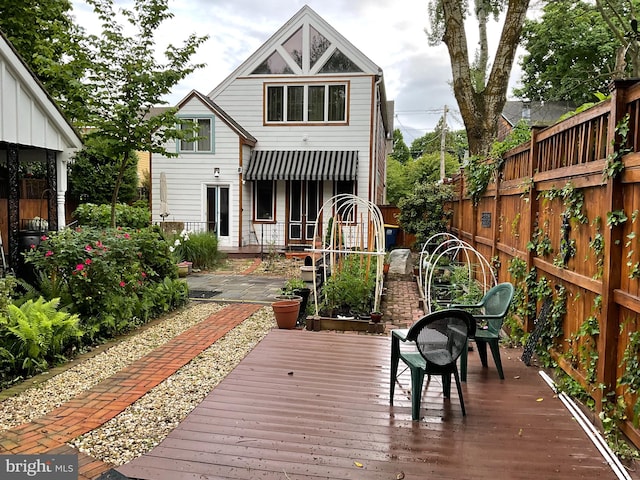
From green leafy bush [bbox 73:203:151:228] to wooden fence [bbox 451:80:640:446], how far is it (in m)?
9.98

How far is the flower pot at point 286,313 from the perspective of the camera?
6523 millimetres

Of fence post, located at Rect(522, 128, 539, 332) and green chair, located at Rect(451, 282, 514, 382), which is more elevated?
fence post, located at Rect(522, 128, 539, 332)

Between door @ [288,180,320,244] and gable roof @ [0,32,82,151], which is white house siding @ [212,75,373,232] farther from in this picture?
gable roof @ [0,32,82,151]

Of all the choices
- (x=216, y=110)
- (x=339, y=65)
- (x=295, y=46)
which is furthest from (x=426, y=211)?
(x=216, y=110)

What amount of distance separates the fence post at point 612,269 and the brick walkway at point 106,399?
3.28 meters

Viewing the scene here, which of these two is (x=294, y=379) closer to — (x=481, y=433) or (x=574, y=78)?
(x=481, y=433)

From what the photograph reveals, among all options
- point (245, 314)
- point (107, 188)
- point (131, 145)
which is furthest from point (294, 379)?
point (107, 188)

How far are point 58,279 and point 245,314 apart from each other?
270 cm

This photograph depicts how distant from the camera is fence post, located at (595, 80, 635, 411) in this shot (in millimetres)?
3092

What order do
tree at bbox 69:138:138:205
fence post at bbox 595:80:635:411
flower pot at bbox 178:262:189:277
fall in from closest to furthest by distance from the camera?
1. fence post at bbox 595:80:635:411
2. flower pot at bbox 178:262:189:277
3. tree at bbox 69:138:138:205

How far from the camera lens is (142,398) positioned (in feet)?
13.3

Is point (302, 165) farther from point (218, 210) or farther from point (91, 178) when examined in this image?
point (91, 178)

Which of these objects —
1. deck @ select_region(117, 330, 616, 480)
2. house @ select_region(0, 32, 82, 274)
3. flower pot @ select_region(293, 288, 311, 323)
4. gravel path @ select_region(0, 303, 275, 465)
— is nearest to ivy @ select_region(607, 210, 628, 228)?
deck @ select_region(117, 330, 616, 480)

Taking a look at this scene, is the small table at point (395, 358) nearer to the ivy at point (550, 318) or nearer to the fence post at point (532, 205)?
the ivy at point (550, 318)
